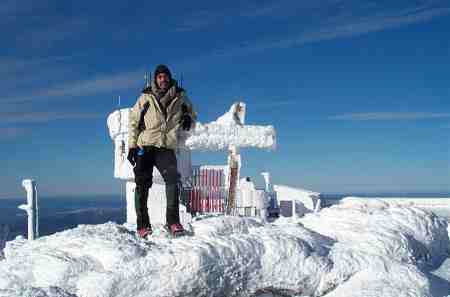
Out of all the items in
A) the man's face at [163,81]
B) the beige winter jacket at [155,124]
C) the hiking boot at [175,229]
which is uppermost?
the man's face at [163,81]

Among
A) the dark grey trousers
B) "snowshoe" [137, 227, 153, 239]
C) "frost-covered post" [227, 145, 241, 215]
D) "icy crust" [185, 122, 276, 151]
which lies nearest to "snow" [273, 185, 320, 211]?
"frost-covered post" [227, 145, 241, 215]

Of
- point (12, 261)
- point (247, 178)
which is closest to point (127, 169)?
point (247, 178)

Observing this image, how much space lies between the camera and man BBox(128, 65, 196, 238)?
Answer: 17.8ft

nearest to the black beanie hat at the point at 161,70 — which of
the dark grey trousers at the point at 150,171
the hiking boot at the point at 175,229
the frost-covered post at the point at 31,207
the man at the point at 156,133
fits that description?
the man at the point at 156,133

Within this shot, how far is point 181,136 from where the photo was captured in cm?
585

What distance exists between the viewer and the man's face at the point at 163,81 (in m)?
5.47

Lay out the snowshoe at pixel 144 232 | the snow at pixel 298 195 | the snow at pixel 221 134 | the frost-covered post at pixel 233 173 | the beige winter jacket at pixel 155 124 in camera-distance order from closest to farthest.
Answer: the snowshoe at pixel 144 232 < the beige winter jacket at pixel 155 124 < the snow at pixel 221 134 < the frost-covered post at pixel 233 173 < the snow at pixel 298 195

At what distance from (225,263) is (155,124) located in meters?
1.97

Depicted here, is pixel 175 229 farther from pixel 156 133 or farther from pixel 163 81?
pixel 163 81

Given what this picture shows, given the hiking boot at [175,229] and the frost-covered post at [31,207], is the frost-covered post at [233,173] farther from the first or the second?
the hiking boot at [175,229]

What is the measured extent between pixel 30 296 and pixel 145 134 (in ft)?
7.94

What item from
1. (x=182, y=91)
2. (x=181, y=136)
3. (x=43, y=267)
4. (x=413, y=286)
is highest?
(x=182, y=91)

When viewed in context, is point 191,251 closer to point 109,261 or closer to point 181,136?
point 109,261

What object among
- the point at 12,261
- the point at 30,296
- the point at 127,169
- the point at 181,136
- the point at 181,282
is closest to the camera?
the point at 30,296
